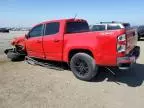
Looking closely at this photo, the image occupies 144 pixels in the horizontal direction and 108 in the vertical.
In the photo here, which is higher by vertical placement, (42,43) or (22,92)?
(42,43)

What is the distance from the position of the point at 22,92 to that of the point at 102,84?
2321 mm

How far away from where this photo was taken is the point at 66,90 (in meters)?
6.46

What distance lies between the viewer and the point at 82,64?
740 centimetres

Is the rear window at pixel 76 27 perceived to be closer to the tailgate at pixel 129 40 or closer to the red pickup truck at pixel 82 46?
the red pickup truck at pixel 82 46

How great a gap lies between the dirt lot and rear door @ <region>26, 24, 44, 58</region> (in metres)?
0.81

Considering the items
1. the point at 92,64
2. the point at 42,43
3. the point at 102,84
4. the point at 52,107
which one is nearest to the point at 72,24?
the point at 42,43

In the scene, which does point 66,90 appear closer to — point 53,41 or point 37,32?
point 53,41

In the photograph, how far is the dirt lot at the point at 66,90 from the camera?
547 centimetres

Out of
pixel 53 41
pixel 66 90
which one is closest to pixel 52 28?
pixel 53 41

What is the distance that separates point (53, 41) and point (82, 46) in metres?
1.49

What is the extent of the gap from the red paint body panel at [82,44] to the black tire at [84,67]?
0.84 ft

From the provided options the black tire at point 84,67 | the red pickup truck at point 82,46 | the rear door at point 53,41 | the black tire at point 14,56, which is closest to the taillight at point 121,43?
the red pickup truck at point 82,46

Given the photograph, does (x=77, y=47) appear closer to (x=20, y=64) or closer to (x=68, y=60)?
(x=68, y=60)

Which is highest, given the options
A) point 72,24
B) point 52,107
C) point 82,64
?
point 72,24
